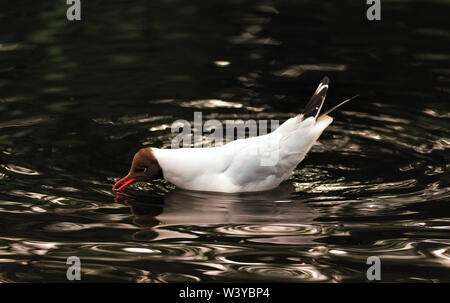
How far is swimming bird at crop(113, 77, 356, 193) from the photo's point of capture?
8.12 m

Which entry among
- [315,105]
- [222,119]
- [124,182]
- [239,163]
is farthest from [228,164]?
[222,119]

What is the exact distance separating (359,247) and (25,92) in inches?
180

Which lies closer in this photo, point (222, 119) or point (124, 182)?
point (124, 182)

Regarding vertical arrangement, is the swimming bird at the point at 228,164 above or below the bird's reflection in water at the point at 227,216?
above

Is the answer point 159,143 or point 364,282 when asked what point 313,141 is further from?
point 364,282

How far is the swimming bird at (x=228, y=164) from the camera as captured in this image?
812 cm

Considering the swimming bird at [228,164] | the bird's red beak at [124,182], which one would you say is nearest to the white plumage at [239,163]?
the swimming bird at [228,164]

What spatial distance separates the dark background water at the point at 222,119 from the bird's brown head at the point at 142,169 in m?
0.15

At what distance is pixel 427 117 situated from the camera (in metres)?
9.54

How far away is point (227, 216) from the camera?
7.64m

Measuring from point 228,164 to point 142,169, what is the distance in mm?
720

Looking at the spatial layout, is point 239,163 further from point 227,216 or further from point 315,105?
point 315,105

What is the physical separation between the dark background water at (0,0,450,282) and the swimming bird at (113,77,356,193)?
0.42ft

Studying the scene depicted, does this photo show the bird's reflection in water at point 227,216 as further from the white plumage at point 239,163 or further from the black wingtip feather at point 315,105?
the black wingtip feather at point 315,105
